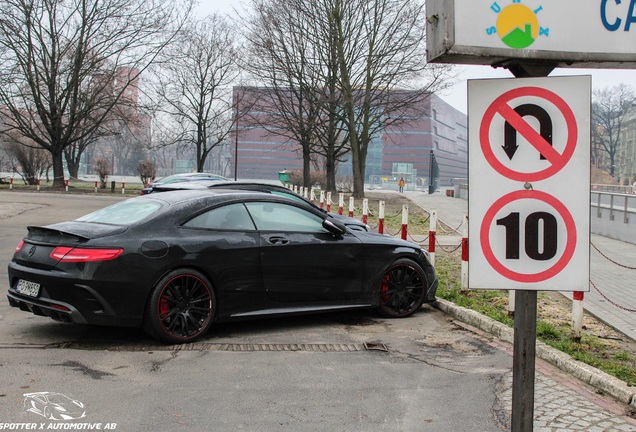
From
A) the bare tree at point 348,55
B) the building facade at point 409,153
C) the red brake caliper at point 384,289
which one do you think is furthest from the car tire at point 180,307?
the building facade at point 409,153

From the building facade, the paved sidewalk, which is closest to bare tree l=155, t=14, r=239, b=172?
the building facade

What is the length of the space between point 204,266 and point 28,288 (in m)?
1.62

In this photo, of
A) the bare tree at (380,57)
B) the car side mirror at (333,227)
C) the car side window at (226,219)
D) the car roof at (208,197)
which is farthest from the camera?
the bare tree at (380,57)

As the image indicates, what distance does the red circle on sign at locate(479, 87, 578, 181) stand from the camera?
2.69m

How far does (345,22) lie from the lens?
108ft

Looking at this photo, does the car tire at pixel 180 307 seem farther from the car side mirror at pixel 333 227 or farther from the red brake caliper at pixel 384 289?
the red brake caliper at pixel 384 289

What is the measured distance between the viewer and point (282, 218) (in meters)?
7.48

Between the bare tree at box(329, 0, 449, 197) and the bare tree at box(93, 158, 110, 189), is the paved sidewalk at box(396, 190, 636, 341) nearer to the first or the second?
the bare tree at box(329, 0, 449, 197)

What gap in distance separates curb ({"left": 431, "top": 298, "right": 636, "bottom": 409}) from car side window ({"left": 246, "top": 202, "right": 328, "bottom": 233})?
6.31 feet

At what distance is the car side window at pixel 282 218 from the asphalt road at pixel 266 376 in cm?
106

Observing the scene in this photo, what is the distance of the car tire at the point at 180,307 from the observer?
6.36m

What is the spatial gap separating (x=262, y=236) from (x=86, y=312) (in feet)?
6.33

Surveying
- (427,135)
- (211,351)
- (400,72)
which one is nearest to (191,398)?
(211,351)

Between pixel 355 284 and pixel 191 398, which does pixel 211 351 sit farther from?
pixel 355 284
